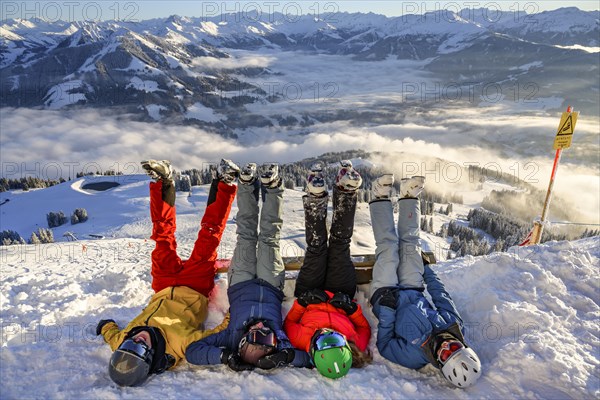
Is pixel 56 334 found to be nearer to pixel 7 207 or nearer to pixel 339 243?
pixel 339 243

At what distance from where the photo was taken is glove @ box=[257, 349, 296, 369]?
14.1ft

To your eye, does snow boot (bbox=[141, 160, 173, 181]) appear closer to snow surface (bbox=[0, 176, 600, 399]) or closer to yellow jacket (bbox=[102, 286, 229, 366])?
yellow jacket (bbox=[102, 286, 229, 366])

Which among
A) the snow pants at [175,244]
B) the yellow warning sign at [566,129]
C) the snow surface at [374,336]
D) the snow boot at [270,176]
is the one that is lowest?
the snow surface at [374,336]

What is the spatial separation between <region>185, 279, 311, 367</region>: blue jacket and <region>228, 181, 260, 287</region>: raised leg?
0.65 feet

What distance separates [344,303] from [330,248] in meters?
0.91

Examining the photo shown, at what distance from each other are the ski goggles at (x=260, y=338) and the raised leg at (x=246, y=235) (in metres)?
1.26

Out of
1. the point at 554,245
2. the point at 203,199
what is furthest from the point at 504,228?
the point at 554,245

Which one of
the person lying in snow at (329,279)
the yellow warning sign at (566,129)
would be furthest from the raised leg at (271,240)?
the yellow warning sign at (566,129)

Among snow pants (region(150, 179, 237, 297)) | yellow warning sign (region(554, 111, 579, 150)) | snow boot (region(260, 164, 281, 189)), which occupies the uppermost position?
yellow warning sign (region(554, 111, 579, 150))

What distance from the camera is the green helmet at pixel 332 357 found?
4191mm

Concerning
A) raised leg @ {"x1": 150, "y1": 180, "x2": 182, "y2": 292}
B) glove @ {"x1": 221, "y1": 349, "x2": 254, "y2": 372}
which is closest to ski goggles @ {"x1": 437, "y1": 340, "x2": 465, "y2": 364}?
glove @ {"x1": 221, "y1": 349, "x2": 254, "y2": 372}

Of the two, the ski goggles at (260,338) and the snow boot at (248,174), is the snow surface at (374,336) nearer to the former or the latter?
the ski goggles at (260,338)

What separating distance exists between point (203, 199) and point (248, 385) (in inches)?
2550

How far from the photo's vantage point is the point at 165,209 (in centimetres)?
608
